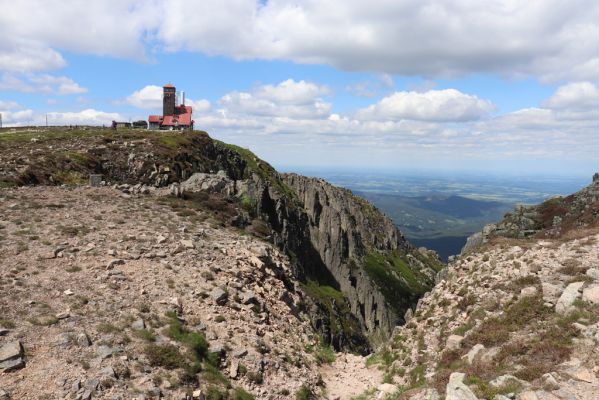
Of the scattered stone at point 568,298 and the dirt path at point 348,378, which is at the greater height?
the scattered stone at point 568,298

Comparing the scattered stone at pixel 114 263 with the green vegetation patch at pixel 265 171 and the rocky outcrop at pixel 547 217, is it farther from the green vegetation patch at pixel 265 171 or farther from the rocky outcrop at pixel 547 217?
the green vegetation patch at pixel 265 171

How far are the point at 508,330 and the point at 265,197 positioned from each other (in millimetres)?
75117

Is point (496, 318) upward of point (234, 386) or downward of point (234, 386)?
upward

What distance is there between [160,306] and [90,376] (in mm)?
6409

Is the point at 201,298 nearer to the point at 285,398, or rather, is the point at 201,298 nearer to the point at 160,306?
the point at 160,306

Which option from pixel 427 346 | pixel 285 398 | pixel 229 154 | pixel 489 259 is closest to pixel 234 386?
pixel 285 398

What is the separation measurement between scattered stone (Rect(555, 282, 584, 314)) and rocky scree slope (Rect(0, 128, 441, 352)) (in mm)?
20342

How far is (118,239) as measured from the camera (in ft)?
97.5

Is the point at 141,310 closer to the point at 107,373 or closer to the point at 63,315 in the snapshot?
the point at 63,315

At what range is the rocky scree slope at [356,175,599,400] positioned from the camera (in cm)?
1544

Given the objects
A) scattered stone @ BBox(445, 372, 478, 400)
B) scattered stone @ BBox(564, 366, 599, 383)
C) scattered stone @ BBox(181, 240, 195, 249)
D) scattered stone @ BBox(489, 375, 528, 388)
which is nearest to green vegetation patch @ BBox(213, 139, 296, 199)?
scattered stone @ BBox(181, 240, 195, 249)

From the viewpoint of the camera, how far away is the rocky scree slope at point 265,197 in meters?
56.7

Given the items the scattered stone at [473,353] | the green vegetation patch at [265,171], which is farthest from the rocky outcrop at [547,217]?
the green vegetation patch at [265,171]

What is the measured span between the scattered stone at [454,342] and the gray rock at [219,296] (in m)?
14.1
